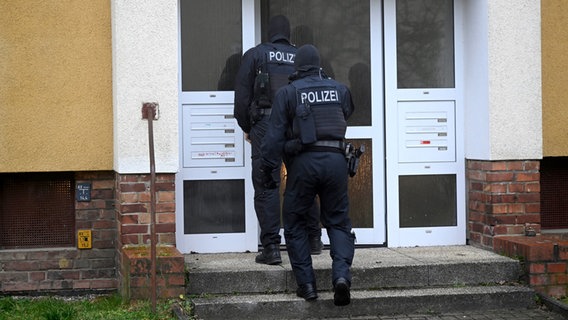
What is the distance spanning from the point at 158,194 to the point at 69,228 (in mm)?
1165

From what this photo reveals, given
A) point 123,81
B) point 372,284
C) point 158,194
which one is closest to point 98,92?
point 123,81

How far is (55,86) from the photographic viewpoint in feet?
27.8

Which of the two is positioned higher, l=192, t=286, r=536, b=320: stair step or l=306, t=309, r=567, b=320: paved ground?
l=192, t=286, r=536, b=320: stair step

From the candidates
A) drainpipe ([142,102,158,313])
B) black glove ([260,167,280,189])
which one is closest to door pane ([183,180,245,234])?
drainpipe ([142,102,158,313])

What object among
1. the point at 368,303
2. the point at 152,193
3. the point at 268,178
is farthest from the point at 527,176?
the point at 152,193

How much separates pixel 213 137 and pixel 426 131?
7.09 feet

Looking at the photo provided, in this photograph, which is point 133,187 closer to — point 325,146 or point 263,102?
point 263,102

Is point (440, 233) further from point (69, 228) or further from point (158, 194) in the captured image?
point (69, 228)

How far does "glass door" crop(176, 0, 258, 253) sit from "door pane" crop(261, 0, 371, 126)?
460 millimetres

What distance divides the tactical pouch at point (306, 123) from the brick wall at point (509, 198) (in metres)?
2.26

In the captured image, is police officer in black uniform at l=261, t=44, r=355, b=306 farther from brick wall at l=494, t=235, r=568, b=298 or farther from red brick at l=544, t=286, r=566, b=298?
red brick at l=544, t=286, r=566, b=298

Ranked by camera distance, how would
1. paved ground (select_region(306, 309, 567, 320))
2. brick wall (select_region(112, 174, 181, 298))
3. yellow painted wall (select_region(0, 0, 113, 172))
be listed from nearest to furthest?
1. paved ground (select_region(306, 309, 567, 320))
2. brick wall (select_region(112, 174, 181, 298))
3. yellow painted wall (select_region(0, 0, 113, 172))

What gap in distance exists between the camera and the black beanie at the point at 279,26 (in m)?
8.46

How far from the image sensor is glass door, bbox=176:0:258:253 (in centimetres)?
904
